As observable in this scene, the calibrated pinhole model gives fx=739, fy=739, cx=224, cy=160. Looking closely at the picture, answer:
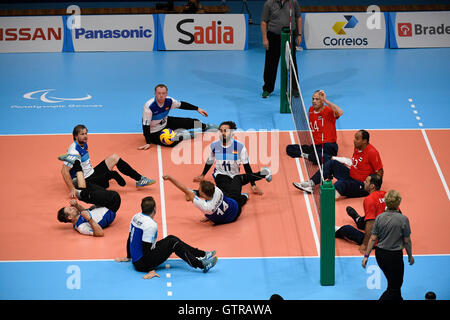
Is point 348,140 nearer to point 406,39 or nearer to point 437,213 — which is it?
point 437,213

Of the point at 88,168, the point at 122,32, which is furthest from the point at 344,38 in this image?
the point at 88,168

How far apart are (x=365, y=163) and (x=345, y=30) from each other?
352 inches

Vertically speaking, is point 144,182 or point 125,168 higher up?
point 125,168

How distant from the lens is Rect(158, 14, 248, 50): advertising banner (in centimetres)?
2094

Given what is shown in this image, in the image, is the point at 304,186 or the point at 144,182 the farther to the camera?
the point at 144,182

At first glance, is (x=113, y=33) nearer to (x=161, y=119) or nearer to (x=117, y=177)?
(x=161, y=119)

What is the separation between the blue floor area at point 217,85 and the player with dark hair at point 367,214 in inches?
179

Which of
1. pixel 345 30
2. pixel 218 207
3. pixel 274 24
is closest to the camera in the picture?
pixel 218 207

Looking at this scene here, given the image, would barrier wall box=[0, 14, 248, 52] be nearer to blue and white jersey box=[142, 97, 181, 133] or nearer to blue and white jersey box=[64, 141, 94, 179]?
blue and white jersey box=[142, 97, 181, 133]

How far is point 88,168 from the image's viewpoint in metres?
13.2

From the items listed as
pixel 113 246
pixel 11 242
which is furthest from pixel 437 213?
pixel 11 242

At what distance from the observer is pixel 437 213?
1273 cm

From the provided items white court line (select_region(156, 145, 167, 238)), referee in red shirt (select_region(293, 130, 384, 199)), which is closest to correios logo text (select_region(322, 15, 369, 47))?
white court line (select_region(156, 145, 167, 238))

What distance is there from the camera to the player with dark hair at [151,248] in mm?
10570
